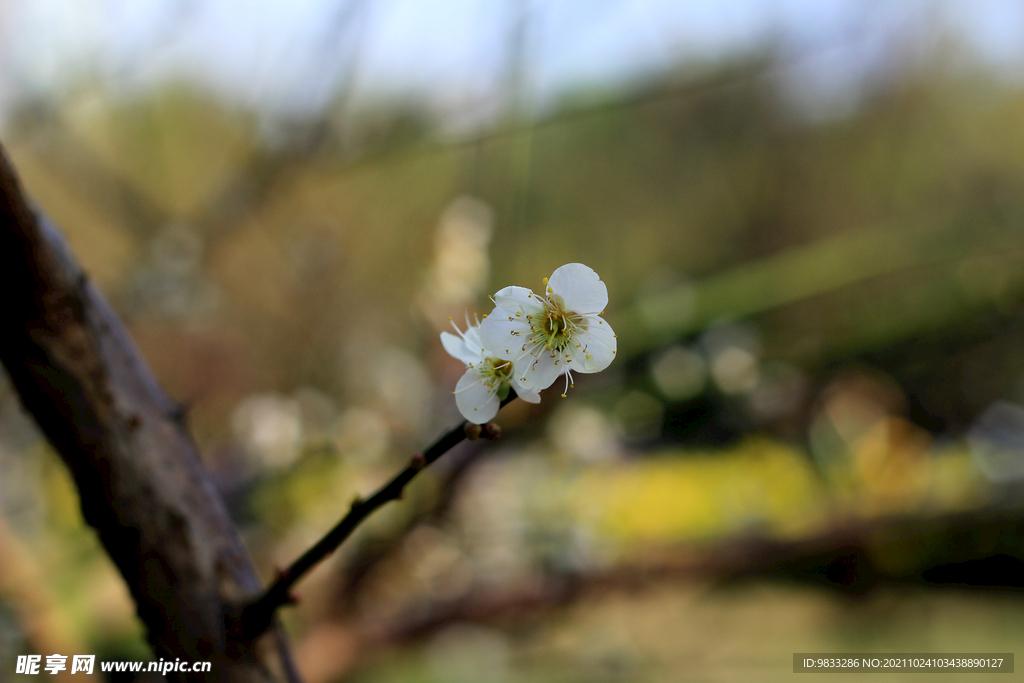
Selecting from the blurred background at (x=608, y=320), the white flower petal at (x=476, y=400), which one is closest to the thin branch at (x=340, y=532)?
the white flower petal at (x=476, y=400)

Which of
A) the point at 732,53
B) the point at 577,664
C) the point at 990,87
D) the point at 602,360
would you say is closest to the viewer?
the point at 602,360

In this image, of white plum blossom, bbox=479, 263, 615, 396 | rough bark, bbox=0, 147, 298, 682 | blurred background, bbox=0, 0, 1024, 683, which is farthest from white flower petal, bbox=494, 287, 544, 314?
blurred background, bbox=0, 0, 1024, 683

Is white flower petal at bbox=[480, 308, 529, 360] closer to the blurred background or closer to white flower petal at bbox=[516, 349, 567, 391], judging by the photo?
white flower petal at bbox=[516, 349, 567, 391]

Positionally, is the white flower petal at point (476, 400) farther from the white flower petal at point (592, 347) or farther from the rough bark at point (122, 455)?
the rough bark at point (122, 455)

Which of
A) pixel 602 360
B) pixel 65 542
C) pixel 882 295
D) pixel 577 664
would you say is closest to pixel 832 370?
pixel 882 295

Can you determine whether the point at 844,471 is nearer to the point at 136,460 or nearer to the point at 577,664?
the point at 577,664

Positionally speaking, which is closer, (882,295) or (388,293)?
(882,295)

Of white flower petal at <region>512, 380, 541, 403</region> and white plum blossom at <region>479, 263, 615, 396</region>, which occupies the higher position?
white plum blossom at <region>479, 263, 615, 396</region>
